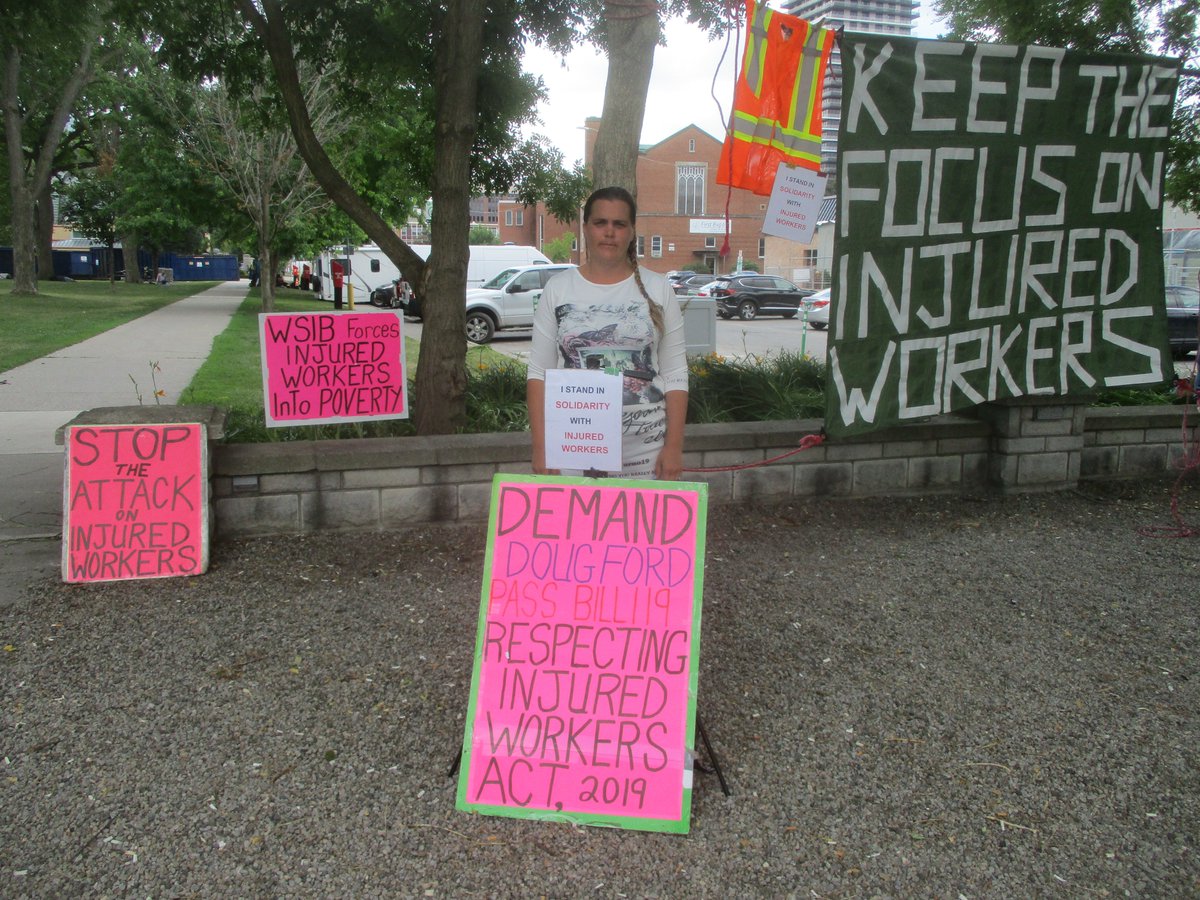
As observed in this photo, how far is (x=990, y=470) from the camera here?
257 inches

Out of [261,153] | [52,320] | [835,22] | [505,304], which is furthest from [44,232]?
[835,22]

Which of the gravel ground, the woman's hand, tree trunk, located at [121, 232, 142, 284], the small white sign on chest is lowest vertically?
the gravel ground

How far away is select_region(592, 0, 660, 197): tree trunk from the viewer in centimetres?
664

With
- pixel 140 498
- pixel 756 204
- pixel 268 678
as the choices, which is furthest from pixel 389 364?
pixel 756 204

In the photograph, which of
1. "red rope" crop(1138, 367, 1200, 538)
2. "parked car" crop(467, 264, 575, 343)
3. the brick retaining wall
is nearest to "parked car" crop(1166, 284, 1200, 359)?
"red rope" crop(1138, 367, 1200, 538)

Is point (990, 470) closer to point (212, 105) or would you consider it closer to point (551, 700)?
point (551, 700)

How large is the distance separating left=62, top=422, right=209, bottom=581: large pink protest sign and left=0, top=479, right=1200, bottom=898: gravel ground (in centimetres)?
15

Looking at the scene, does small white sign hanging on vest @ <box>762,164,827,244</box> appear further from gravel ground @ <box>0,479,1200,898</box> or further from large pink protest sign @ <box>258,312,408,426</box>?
large pink protest sign @ <box>258,312,408,426</box>

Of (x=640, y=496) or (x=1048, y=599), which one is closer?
(x=640, y=496)

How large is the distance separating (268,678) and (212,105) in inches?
829

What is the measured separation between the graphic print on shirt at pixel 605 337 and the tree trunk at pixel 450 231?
2.99m

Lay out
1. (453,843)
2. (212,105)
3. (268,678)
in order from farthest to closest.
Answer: (212,105) < (268,678) < (453,843)

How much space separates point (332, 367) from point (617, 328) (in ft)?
10.2

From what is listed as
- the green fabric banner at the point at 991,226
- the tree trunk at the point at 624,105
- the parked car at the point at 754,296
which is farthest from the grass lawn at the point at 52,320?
the parked car at the point at 754,296
